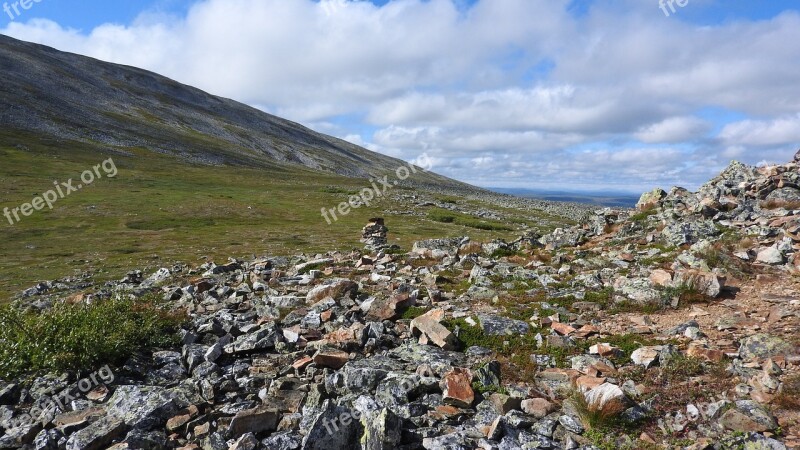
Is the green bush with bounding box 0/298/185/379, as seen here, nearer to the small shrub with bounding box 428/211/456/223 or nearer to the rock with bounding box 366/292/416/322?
the rock with bounding box 366/292/416/322

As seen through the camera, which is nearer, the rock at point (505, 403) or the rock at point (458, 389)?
the rock at point (505, 403)

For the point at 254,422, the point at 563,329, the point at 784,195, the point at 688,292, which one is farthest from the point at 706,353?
the point at 784,195

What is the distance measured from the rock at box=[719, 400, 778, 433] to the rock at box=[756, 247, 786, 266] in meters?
9.17

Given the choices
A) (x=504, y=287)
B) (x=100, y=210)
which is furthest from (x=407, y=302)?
(x=100, y=210)

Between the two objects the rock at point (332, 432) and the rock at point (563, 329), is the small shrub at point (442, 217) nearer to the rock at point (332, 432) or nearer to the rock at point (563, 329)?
the rock at point (563, 329)

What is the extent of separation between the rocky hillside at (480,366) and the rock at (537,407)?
0.08 ft

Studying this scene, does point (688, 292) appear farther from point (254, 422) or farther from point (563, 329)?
point (254, 422)

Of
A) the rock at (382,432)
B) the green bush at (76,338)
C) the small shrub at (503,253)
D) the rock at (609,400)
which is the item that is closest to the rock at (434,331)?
the rock at (382,432)

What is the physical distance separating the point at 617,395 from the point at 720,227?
47.5 feet

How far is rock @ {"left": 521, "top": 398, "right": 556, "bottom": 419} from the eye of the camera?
820cm

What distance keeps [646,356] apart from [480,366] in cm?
358

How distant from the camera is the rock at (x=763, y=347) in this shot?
8.89 m

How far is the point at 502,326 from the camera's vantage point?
1168 cm

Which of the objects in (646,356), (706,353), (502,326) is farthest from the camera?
(502,326)
